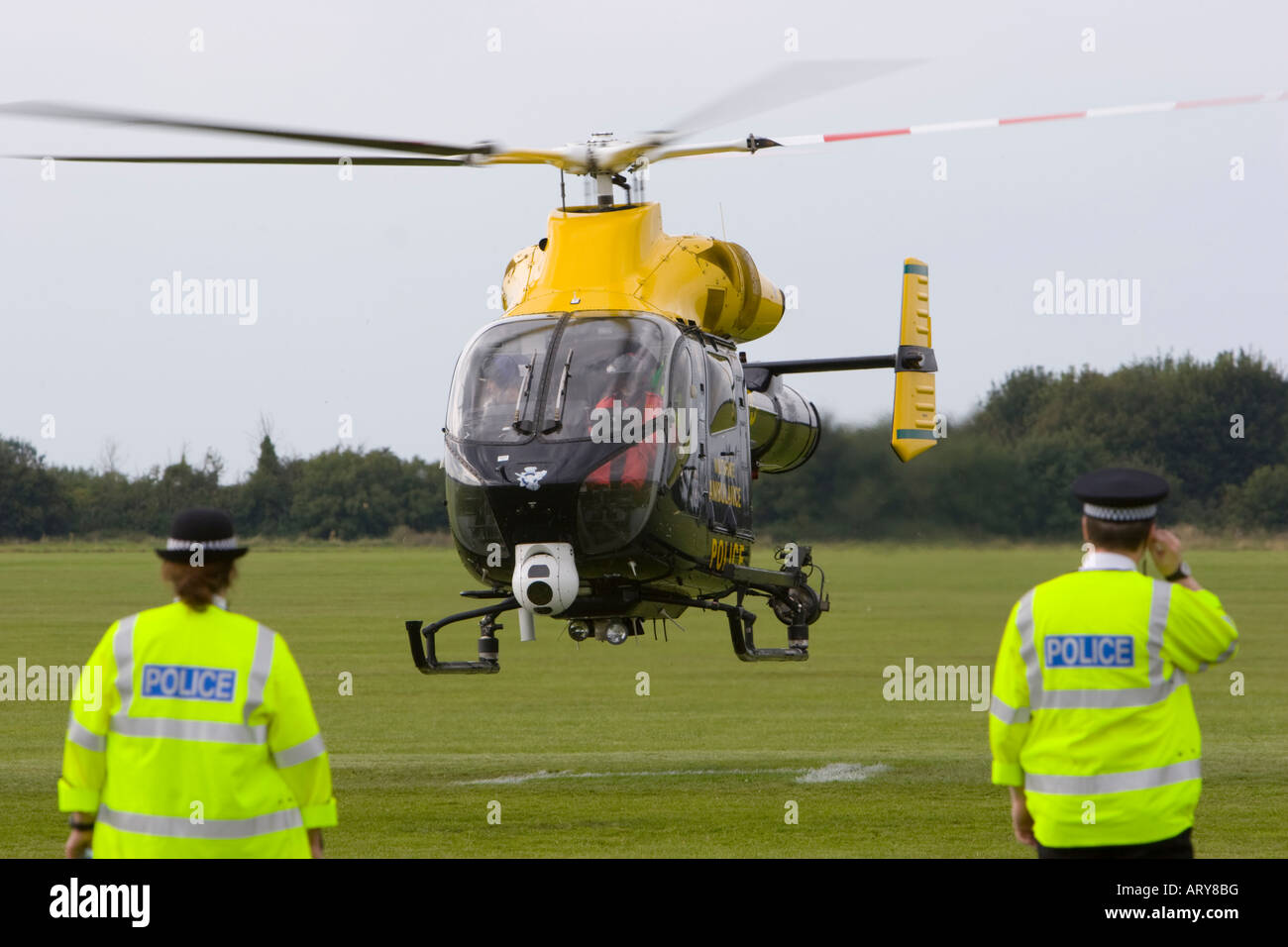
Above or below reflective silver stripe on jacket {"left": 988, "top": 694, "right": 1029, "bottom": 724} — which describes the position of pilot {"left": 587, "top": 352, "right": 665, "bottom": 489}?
above

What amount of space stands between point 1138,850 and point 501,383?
292 inches

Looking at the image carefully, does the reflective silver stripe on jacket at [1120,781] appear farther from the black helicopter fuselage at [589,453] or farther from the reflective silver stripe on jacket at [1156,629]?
the black helicopter fuselage at [589,453]

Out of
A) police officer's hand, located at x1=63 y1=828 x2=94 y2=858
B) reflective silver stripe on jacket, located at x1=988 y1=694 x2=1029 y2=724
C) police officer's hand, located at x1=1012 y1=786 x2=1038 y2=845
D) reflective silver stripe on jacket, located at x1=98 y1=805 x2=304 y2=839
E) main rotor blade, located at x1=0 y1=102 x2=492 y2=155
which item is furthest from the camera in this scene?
main rotor blade, located at x1=0 y1=102 x2=492 y2=155

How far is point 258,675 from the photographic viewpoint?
232 inches

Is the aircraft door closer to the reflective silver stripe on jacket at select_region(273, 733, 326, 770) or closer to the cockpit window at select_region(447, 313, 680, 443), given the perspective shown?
the cockpit window at select_region(447, 313, 680, 443)

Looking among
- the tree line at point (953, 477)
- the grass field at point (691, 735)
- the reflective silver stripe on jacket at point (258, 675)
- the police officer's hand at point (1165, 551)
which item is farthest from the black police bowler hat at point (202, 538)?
the tree line at point (953, 477)

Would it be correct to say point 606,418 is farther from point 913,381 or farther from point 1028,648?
point 1028,648

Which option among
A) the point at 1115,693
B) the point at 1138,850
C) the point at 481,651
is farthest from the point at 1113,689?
the point at 481,651

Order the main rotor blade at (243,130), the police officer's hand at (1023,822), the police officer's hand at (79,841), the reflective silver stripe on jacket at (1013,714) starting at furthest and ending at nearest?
the main rotor blade at (243,130)
the police officer's hand at (1023,822)
the reflective silver stripe on jacket at (1013,714)
the police officer's hand at (79,841)

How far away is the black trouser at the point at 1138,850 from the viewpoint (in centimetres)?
614

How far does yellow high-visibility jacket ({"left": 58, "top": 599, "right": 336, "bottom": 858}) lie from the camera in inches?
231

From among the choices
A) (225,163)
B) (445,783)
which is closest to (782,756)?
(445,783)

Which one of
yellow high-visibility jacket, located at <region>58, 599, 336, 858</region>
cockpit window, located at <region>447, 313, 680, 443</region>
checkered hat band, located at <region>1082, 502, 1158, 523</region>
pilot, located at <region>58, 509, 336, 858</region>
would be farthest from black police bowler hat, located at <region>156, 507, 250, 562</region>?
cockpit window, located at <region>447, 313, 680, 443</region>

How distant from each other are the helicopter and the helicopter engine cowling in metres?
0.75
